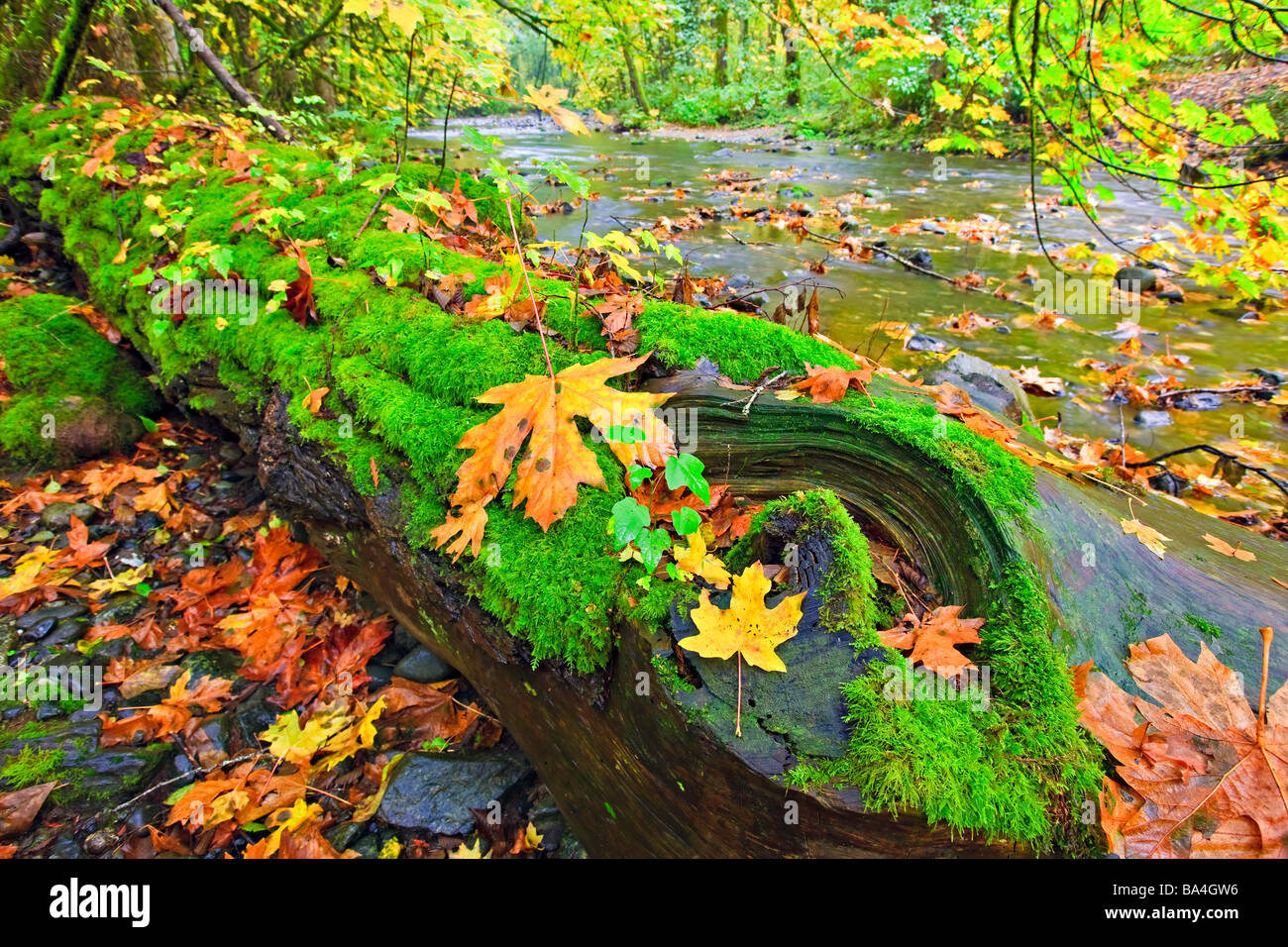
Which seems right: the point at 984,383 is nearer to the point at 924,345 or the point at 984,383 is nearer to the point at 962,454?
the point at 924,345

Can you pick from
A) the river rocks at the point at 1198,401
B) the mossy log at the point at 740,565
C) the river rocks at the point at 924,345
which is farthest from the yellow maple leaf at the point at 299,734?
the river rocks at the point at 1198,401

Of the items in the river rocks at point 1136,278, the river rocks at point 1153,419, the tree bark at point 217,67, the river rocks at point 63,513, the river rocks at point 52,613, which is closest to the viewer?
the river rocks at point 52,613

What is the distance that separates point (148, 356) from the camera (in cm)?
392

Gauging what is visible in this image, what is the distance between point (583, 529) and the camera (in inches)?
72.8

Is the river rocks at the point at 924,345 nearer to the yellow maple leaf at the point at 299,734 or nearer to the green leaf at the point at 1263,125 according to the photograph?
the green leaf at the point at 1263,125

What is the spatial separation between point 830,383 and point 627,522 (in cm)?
97

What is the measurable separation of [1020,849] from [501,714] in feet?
5.64

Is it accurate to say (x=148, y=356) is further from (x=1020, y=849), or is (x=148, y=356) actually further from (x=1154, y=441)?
(x=1154, y=441)

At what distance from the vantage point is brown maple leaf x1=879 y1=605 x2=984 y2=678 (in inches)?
58.3

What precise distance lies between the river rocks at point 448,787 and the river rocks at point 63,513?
2.73 m

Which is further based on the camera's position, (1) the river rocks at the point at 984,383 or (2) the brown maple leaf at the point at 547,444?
(1) the river rocks at the point at 984,383

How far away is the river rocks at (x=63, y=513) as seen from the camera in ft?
11.5

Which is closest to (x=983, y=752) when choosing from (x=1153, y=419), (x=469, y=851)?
(x=469, y=851)
